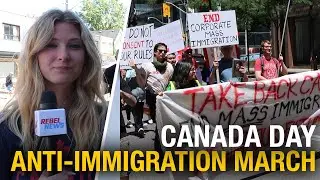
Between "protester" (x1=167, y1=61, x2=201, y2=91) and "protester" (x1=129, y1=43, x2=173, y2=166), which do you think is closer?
"protester" (x1=167, y1=61, x2=201, y2=91)

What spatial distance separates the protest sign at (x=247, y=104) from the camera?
4.54 meters

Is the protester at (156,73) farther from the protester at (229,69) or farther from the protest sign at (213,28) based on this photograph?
the protest sign at (213,28)

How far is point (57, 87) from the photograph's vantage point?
A: 5.35 ft

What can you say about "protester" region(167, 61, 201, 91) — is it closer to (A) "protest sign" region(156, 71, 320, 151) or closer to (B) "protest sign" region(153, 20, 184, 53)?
(A) "protest sign" region(156, 71, 320, 151)

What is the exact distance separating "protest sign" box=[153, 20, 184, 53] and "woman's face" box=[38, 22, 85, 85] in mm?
6173

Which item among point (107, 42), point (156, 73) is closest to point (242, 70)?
point (156, 73)

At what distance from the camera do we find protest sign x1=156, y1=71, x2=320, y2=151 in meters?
4.54

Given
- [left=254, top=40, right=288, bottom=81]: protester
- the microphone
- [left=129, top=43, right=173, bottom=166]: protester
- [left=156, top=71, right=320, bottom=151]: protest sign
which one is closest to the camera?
the microphone

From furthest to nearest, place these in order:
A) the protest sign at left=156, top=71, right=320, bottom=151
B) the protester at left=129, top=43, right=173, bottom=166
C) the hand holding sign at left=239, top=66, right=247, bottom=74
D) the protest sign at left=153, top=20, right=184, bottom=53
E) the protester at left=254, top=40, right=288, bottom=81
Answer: the protest sign at left=153, top=20, right=184, bottom=53
the protester at left=254, top=40, right=288, bottom=81
the protester at left=129, top=43, right=173, bottom=166
the hand holding sign at left=239, top=66, right=247, bottom=74
the protest sign at left=156, top=71, right=320, bottom=151

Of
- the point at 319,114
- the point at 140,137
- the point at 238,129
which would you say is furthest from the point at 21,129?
the point at 140,137

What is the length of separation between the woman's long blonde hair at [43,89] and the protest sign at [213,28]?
5930 mm

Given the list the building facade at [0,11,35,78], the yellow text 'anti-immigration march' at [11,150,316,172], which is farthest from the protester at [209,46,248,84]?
the building facade at [0,11,35,78]

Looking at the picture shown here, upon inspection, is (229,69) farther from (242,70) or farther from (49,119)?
(49,119)

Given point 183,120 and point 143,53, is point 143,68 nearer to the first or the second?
point 143,53
